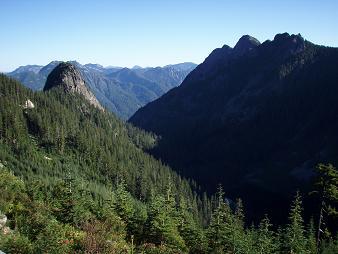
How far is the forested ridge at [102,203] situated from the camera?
30.8m

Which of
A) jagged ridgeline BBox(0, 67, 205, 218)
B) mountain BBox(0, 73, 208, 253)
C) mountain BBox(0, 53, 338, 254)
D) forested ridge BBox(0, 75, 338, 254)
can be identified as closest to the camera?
mountain BBox(0, 53, 338, 254)

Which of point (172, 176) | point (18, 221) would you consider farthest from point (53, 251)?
point (172, 176)

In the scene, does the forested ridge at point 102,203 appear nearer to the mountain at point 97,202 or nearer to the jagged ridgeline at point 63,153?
the mountain at point 97,202

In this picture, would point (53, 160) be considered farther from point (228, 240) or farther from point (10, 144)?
point (228, 240)

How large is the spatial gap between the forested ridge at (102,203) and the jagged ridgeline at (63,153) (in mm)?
394

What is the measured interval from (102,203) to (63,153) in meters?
79.2

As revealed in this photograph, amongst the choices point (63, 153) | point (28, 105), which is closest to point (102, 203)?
point (63, 153)

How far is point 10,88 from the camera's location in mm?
176250

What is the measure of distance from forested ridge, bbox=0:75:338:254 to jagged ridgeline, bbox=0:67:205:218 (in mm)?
394

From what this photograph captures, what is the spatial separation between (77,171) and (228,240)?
98.0 m

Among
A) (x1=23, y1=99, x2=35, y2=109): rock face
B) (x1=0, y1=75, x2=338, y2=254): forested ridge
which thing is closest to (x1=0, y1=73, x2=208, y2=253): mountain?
(x1=0, y1=75, x2=338, y2=254): forested ridge

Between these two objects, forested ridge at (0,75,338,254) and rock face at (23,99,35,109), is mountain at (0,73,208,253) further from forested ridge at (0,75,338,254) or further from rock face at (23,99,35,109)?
rock face at (23,99,35,109)

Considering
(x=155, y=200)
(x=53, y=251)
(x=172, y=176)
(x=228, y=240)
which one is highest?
(x=53, y=251)

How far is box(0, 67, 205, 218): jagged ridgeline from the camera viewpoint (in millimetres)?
128875
